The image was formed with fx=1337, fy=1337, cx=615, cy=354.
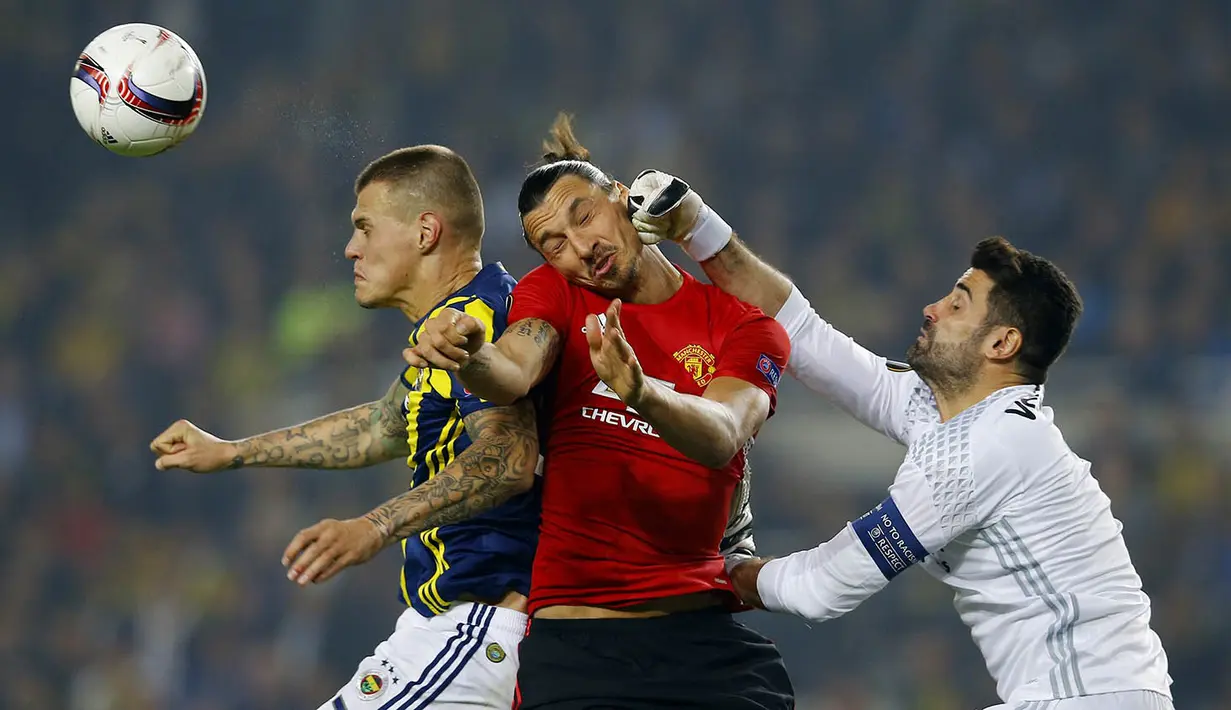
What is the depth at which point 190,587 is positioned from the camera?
704cm

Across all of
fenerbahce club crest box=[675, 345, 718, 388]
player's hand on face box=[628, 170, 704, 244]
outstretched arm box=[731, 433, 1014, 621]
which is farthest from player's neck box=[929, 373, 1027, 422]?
player's hand on face box=[628, 170, 704, 244]

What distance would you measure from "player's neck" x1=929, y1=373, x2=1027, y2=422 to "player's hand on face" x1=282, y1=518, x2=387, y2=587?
1.48 metres

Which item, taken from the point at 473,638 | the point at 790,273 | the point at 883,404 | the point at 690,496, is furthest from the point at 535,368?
the point at 790,273

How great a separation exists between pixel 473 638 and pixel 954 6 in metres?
6.64

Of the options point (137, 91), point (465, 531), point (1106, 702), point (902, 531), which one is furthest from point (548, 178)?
point (1106, 702)

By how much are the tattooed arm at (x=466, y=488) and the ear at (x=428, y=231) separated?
532mm

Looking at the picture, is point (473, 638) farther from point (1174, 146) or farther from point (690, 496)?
point (1174, 146)

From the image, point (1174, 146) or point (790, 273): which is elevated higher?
point (1174, 146)

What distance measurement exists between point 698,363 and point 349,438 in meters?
1.01

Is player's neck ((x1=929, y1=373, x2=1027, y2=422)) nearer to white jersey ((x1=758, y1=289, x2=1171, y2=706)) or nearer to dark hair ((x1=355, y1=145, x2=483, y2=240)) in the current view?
white jersey ((x1=758, y1=289, x2=1171, y2=706))

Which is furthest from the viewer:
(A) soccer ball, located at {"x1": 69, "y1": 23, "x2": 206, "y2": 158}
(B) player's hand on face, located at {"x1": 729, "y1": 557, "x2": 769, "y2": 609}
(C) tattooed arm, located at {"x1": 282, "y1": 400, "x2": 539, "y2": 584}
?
(A) soccer ball, located at {"x1": 69, "y1": 23, "x2": 206, "y2": 158}

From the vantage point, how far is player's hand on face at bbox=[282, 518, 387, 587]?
2459mm

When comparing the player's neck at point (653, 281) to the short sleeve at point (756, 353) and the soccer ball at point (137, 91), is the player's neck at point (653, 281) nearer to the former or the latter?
the short sleeve at point (756, 353)

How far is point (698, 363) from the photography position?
301 centimetres
